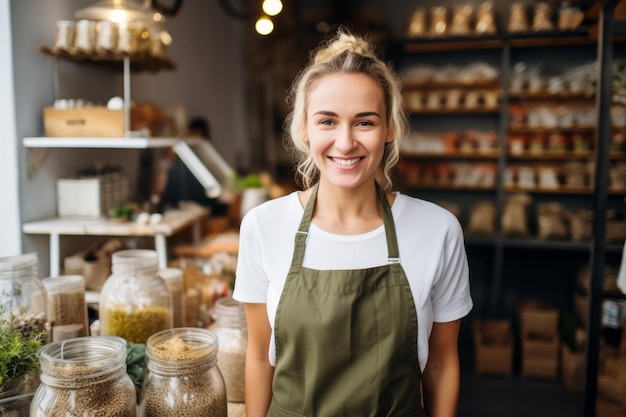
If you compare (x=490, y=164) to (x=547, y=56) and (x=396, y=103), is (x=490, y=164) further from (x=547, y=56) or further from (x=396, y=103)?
(x=396, y=103)

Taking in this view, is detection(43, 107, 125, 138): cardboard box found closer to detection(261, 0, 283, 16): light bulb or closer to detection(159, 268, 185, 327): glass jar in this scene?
detection(261, 0, 283, 16): light bulb

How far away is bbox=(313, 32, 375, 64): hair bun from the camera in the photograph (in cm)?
158

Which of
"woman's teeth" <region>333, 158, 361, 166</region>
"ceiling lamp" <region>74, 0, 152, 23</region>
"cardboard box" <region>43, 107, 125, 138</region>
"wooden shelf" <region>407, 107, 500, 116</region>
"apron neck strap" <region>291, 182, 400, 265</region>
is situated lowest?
"apron neck strap" <region>291, 182, 400, 265</region>

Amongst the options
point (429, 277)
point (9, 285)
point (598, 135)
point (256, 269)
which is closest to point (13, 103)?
point (9, 285)

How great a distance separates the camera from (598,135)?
2.83 metres

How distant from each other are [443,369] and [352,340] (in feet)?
0.99

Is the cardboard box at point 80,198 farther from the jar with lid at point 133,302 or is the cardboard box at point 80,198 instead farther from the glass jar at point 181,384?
the glass jar at point 181,384

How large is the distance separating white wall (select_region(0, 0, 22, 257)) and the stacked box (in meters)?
3.77

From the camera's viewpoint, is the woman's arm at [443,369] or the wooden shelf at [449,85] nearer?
the woman's arm at [443,369]

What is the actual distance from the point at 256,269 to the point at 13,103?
79.4 inches

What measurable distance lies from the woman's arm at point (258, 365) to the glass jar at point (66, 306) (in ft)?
2.00

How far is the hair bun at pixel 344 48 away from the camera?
62.2 inches

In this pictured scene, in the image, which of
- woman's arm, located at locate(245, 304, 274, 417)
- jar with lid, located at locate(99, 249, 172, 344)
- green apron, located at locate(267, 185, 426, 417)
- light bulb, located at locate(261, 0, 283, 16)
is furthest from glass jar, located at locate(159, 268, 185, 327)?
light bulb, located at locate(261, 0, 283, 16)

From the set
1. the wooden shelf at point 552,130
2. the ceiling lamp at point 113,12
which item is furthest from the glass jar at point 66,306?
the wooden shelf at point 552,130
